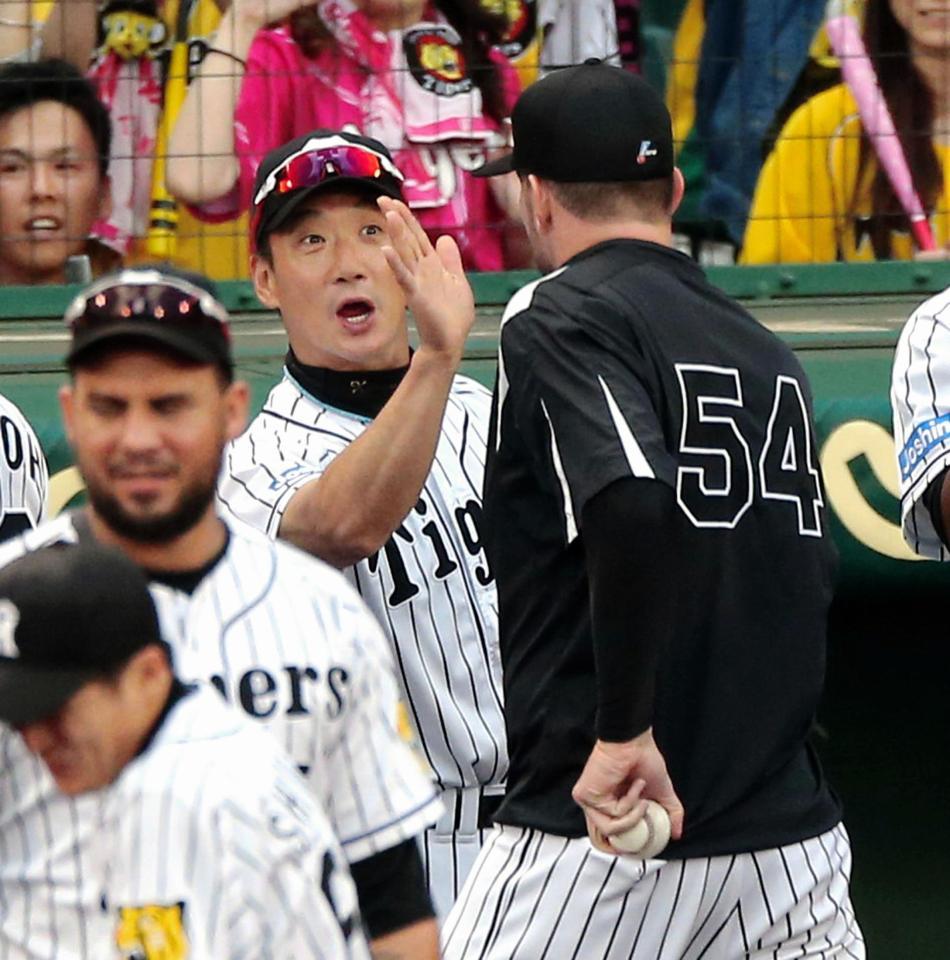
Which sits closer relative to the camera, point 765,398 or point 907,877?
point 765,398

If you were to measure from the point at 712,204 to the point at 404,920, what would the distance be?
11.0 feet

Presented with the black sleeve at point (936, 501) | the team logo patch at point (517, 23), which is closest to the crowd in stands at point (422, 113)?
the team logo patch at point (517, 23)

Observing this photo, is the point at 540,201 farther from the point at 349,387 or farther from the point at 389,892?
the point at 389,892

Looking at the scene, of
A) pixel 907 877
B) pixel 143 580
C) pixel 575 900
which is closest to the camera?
pixel 143 580

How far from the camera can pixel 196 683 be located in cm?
249

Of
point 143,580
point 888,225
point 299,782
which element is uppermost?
point 888,225

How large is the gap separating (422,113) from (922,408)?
2294mm

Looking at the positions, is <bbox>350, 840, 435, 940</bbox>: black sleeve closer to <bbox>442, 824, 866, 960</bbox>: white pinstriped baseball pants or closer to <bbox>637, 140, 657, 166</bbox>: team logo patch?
<bbox>442, 824, 866, 960</bbox>: white pinstriped baseball pants

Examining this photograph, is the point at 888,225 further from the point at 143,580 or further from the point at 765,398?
the point at 143,580

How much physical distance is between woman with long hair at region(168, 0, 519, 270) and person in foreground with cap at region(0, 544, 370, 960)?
3441mm

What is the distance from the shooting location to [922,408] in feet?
11.9

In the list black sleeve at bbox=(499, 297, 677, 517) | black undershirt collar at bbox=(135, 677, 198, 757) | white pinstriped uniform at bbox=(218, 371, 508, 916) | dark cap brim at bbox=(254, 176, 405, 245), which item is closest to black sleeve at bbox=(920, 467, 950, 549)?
black sleeve at bbox=(499, 297, 677, 517)

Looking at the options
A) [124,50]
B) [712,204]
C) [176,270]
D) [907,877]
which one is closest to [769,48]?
[712,204]

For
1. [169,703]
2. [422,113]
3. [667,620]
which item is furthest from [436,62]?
[169,703]
